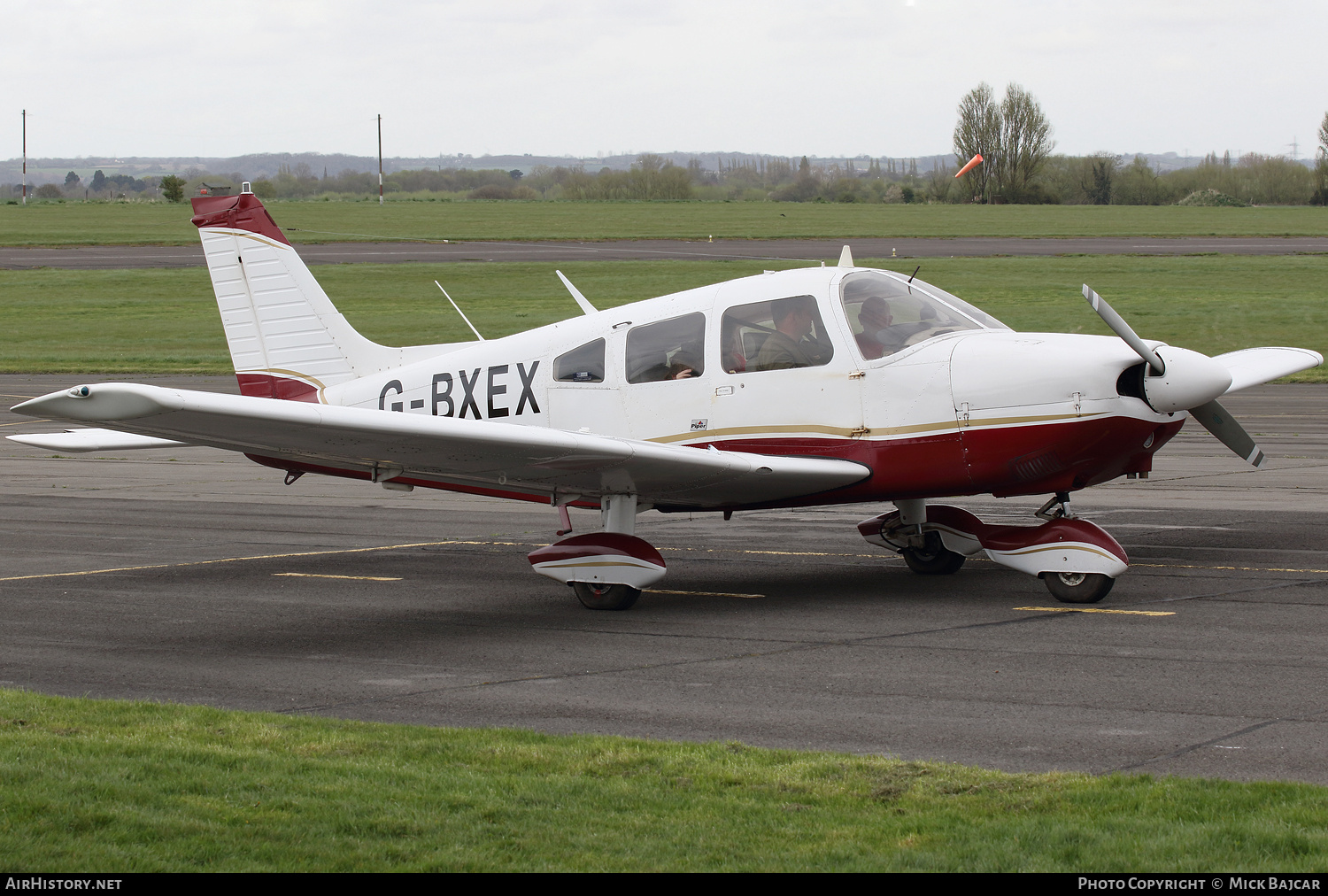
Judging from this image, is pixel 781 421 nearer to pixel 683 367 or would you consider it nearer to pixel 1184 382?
pixel 683 367

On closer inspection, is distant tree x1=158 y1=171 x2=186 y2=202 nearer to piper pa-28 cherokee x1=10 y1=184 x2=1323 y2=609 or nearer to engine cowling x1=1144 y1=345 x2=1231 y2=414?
piper pa-28 cherokee x1=10 y1=184 x2=1323 y2=609

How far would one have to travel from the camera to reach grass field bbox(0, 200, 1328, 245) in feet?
233

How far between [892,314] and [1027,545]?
2043 millimetres

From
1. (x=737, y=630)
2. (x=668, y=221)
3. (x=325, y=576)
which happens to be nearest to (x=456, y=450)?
(x=737, y=630)

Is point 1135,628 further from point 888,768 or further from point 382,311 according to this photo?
point 382,311

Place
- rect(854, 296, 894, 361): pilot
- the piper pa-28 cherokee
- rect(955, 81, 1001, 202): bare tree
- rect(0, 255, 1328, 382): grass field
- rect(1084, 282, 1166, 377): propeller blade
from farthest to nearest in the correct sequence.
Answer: rect(955, 81, 1001, 202): bare tree → rect(0, 255, 1328, 382): grass field → rect(854, 296, 894, 361): pilot → the piper pa-28 cherokee → rect(1084, 282, 1166, 377): propeller blade

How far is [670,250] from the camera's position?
6062cm

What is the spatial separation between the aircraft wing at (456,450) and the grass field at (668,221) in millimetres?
56128

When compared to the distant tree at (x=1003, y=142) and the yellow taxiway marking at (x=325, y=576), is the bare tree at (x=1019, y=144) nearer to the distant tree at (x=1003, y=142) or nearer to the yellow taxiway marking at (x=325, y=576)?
the distant tree at (x=1003, y=142)

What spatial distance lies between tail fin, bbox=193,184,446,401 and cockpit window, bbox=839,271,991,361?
4.55m

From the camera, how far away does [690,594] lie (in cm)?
1194

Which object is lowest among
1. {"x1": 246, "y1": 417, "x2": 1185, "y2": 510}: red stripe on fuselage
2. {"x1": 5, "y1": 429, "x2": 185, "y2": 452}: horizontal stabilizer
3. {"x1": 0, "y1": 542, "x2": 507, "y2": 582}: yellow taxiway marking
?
{"x1": 0, "y1": 542, "x2": 507, "y2": 582}: yellow taxiway marking

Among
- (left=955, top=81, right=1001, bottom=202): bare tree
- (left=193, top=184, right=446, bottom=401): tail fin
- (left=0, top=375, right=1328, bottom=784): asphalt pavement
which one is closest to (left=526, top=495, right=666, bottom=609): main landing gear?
(left=0, top=375, right=1328, bottom=784): asphalt pavement

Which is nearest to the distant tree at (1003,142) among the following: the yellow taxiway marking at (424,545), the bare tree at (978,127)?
the bare tree at (978,127)
